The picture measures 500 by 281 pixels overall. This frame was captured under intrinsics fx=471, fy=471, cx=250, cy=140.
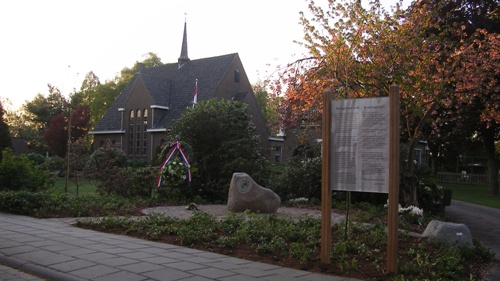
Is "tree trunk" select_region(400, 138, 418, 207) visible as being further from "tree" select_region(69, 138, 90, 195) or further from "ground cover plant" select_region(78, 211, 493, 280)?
"tree" select_region(69, 138, 90, 195)

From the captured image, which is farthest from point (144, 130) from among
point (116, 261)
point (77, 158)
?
point (116, 261)

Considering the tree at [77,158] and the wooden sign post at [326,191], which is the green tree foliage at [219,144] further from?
the wooden sign post at [326,191]

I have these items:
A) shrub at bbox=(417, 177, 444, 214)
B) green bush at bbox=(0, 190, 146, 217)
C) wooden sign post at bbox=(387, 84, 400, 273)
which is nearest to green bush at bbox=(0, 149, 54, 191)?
green bush at bbox=(0, 190, 146, 217)

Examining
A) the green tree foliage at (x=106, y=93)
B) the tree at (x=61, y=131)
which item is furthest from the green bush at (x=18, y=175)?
the green tree foliage at (x=106, y=93)

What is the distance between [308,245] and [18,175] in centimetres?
1118

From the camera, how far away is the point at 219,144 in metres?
19.5

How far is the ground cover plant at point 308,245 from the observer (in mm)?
6602

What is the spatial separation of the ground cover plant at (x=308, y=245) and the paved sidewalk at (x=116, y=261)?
16.6 inches

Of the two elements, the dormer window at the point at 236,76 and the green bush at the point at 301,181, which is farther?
the dormer window at the point at 236,76

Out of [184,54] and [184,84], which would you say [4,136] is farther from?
[184,54]

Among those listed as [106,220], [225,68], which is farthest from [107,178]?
[225,68]

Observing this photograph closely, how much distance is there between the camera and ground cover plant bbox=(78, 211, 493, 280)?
6602 millimetres

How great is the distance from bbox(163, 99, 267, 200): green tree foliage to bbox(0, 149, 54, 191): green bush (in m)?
5.70

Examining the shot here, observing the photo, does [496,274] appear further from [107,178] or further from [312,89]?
[107,178]
